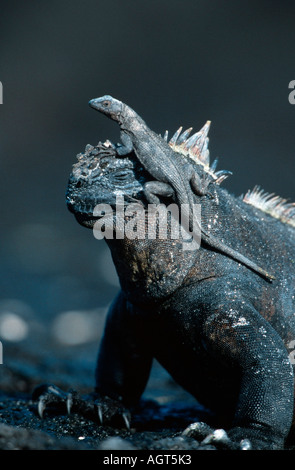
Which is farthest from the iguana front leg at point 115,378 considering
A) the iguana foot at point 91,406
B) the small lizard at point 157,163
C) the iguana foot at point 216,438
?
the iguana foot at point 216,438

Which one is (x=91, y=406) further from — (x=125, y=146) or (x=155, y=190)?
(x=125, y=146)

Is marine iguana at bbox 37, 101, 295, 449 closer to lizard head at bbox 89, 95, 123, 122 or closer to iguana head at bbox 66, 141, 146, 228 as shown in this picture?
iguana head at bbox 66, 141, 146, 228

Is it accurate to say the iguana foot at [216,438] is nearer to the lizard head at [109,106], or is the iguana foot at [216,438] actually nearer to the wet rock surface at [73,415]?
the wet rock surface at [73,415]

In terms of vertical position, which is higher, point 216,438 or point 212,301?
point 212,301

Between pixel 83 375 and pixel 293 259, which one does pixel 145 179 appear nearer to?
pixel 293 259

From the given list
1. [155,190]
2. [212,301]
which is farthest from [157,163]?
[212,301]
